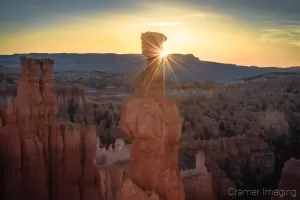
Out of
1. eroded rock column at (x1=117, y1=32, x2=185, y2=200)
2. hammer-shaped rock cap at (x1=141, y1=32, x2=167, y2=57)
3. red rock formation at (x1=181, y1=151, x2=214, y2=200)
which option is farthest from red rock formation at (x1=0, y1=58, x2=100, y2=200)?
hammer-shaped rock cap at (x1=141, y1=32, x2=167, y2=57)

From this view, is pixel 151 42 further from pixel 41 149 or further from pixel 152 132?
pixel 41 149

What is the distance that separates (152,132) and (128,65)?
10012cm

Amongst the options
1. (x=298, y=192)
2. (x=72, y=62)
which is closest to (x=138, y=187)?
(x=298, y=192)

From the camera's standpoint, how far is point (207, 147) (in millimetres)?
22266

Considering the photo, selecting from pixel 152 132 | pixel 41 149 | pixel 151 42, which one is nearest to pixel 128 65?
pixel 41 149

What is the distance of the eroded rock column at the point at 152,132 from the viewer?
6250 mm

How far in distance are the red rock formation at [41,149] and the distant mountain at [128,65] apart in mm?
84453

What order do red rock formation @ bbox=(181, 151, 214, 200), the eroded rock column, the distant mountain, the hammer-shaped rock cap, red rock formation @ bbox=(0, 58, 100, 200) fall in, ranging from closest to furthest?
the eroded rock column < the hammer-shaped rock cap < red rock formation @ bbox=(181, 151, 214, 200) < red rock formation @ bbox=(0, 58, 100, 200) < the distant mountain

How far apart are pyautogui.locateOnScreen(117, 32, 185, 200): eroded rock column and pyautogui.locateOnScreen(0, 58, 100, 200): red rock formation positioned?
16.9 feet

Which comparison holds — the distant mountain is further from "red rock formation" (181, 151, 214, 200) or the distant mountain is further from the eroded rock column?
the eroded rock column

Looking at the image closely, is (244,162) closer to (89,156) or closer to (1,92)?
(89,156)

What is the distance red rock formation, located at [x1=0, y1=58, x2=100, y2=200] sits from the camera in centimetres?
1108

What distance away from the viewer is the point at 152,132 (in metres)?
6.28

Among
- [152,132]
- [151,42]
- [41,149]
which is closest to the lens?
[152,132]
